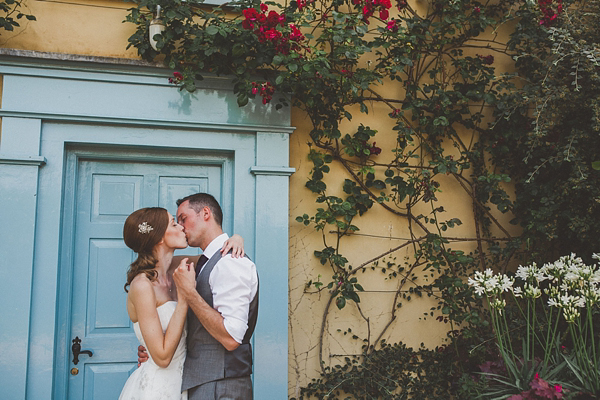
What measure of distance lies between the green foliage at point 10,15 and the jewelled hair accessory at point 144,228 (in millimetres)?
1797

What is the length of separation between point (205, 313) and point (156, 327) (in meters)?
0.33

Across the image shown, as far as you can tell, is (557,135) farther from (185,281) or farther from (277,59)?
(185,281)

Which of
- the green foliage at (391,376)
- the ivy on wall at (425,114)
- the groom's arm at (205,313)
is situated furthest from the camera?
the green foliage at (391,376)

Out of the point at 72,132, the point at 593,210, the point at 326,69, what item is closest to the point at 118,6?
the point at 72,132

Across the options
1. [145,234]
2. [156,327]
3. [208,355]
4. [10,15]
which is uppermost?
[10,15]

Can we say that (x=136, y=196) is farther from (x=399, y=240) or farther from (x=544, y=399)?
(x=544, y=399)

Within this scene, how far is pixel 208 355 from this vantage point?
2.54 metres

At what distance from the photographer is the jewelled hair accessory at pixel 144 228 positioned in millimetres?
2759

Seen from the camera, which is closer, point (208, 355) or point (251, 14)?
point (208, 355)

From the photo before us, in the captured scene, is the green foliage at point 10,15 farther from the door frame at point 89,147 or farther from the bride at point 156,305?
the bride at point 156,305

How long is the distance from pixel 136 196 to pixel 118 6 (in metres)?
1.45

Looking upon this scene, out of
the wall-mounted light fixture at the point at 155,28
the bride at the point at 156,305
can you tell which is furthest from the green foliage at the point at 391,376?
the wall-mounted light fixture at the point at 155,28

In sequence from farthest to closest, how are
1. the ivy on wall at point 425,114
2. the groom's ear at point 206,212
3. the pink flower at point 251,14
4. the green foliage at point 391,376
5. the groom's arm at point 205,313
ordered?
1. the green foliage at point 391,376
2. the ivy on wall at point 425,114
3. the pink flower at point 251,14
4. the groom's ear at point 206,212
5. the groom's arm at point 205,313

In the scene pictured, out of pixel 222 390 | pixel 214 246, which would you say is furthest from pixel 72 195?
pixel 222 390
